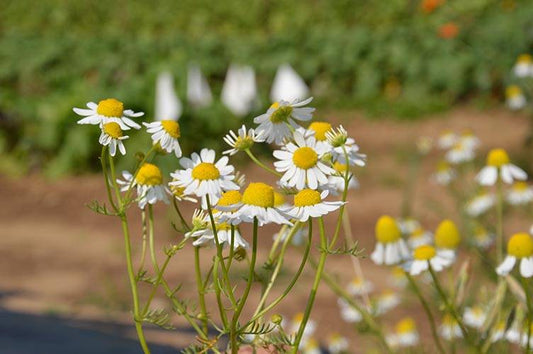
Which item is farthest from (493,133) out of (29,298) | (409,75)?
(29,298)

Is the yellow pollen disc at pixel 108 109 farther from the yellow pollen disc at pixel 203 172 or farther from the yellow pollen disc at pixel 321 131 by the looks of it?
the yellow pollen disc at pixel 321 131

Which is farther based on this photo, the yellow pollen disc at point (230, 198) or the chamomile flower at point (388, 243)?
the chamomile flower at point (388, 243)

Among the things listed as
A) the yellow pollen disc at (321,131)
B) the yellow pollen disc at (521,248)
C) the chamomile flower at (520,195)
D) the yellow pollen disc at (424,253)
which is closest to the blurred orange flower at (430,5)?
the chamomile flower at (520,195)

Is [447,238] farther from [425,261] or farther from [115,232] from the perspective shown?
[115,232]

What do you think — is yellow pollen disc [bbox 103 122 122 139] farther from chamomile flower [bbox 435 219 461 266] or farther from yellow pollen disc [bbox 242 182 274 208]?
chamomile flower [bbox 435 219 461 266]

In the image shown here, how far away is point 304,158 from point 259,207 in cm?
14

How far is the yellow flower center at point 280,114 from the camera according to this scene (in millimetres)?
1150

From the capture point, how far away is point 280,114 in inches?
45.6

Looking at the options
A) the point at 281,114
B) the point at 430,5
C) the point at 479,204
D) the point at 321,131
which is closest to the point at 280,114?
the point at 281,114

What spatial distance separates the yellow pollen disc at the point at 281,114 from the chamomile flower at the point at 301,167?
0.04 metres

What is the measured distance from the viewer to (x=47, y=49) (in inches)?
360

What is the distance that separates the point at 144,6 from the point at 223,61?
12.7ft

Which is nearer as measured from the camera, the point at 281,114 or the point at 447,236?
the point at 281,114

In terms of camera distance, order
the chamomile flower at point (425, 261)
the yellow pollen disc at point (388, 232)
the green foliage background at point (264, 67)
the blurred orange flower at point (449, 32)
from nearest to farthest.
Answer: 1. the chamomile flower at point (425, 261)
2. the yellow pollen disc at point (388, 232)
3. the green foliage background at point (264, 67)
4. the blurred orange flower at point (449, 32)
